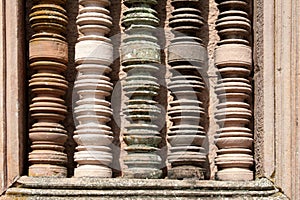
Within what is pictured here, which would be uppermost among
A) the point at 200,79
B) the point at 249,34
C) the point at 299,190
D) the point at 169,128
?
the point at 249,34

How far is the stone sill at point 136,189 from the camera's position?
2.20 metres

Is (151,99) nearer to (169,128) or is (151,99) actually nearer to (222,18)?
(169,128)

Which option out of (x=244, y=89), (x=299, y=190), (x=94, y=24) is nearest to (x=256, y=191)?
(x=299, y=190)

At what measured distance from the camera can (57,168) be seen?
7.40 ft

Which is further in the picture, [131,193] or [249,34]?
[249,34]

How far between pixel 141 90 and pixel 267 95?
0.40 metres

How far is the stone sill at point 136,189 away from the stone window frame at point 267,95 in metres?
0.04

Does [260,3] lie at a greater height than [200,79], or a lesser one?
greater

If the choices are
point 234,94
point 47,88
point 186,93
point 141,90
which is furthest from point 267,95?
point 47,88

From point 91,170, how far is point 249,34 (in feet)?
2.21

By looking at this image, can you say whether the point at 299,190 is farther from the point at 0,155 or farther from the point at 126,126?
the point at 0,155

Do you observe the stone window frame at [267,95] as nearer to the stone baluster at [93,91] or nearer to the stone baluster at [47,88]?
the stone baluster at [47,88]

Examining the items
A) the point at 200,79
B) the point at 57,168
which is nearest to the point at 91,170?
the point at 57,168

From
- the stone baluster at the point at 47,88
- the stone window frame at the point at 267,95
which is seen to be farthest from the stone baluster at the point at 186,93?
the stone baluster at the point at 47,88
